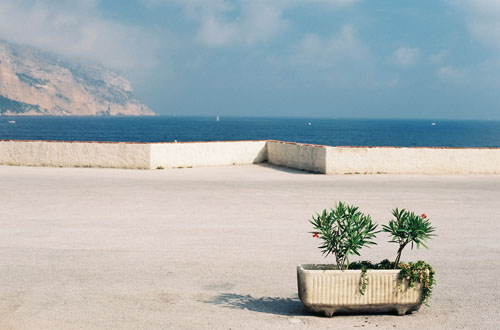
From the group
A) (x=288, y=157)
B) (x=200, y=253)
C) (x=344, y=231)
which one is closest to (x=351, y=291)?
(x=344, y=231)

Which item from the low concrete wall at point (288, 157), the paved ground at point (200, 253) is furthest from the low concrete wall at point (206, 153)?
the paved ground at point (200, 253)

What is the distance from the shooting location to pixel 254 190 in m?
19.0

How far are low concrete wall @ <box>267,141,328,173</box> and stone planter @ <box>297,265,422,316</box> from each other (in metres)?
16.4

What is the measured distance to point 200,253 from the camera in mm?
10578

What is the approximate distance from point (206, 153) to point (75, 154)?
596 cm

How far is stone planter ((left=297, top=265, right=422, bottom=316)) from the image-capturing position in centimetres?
734

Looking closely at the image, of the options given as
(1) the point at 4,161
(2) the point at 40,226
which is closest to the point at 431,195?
(2) the point at 40,226

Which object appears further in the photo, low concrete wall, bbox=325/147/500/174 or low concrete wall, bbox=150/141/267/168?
low concrete wall, bbox=150/141/267/168

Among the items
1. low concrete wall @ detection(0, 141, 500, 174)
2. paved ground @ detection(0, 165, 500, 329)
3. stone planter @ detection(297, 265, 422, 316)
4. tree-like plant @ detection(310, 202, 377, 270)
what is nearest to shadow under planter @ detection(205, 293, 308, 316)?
paved ground @ detection(0, 165, 500, 329)

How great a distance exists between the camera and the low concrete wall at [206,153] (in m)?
25.1

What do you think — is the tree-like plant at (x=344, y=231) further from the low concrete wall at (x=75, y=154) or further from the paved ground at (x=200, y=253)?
the low concrete wall at (x=75, y=154)

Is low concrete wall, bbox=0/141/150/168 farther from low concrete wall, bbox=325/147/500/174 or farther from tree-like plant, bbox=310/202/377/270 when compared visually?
tree-like plant, bbox=310/202/377/270

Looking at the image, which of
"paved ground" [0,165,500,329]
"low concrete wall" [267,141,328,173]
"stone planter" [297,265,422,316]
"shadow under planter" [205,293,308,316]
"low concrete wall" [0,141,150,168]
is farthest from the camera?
"low concrete wall" [0,141,150,168]

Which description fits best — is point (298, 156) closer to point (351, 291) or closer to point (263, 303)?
point (263, 303)
